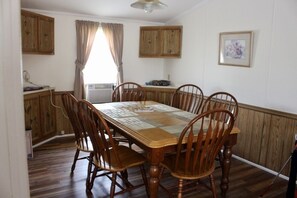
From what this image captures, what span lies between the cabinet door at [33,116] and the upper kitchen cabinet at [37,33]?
699 mm

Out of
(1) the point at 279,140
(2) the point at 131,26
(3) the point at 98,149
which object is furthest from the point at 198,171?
(2) the point at 131,26

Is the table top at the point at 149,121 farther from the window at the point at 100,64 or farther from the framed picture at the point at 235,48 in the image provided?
the window at the point at 100,64

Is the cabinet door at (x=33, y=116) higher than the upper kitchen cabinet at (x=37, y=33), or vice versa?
the upper kitchen cabinet at (x=37, y=33)

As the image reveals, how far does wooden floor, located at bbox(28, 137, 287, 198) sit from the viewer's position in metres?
2.54

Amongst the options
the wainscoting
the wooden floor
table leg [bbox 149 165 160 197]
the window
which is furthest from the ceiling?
table leg [bbox 149 165 160 197]

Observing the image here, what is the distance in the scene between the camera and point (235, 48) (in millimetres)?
3551

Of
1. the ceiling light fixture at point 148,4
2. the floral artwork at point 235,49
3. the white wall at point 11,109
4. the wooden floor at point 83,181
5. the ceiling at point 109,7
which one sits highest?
the ceiling at point 109,7

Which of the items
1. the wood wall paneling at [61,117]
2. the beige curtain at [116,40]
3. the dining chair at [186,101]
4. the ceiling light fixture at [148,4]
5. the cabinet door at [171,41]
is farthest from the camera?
the cabinet door at [171,41]

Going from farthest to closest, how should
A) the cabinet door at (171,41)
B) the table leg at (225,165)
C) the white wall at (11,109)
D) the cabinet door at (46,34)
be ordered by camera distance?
the cabinet door at (171,41) < the cabinet door at (46,34) < the table leg at (225,165) < the white wall at (11,109)

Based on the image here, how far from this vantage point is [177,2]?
406cm

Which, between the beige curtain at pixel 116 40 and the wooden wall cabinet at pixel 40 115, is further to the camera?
the beige curtain at pixel 116 40

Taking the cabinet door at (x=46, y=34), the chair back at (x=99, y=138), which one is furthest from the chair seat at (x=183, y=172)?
the cabinet door at (x=46, y=34)

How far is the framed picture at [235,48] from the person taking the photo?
3.37 m

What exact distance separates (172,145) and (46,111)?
2723mm
